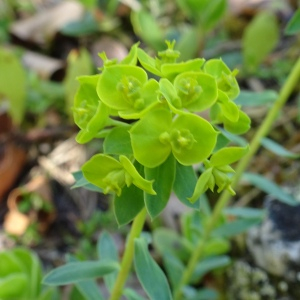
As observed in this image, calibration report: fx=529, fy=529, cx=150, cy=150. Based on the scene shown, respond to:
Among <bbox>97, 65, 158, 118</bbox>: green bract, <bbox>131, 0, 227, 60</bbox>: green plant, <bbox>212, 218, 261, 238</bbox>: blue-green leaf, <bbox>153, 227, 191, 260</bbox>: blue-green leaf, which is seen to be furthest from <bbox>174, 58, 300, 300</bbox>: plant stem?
Result: <bbox>131, 0, 227, 60</bbox>: green plant

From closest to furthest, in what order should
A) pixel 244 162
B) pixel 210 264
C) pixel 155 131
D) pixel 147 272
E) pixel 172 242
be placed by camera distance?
pixel 155 131 < pixel 147 272 < pixel 244 162 < pixel 210 264 < pixel 172 242

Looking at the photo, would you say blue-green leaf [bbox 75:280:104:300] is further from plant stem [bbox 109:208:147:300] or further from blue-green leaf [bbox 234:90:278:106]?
blue-green leaf [bbox 234:90:278:106]

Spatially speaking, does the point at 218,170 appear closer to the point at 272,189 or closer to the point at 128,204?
the point at 128,204

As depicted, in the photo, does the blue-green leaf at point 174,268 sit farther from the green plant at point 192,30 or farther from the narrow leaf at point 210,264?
the green plant at point 192,30

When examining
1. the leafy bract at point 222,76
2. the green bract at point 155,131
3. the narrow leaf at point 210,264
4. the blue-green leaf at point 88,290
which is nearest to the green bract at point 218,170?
the green bract at point 155,131

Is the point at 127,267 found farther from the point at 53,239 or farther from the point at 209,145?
the point at 53,239

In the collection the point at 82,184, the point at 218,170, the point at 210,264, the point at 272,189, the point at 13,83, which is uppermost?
the point at 218,170

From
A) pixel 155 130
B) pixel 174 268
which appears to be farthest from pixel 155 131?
pixel 174 268

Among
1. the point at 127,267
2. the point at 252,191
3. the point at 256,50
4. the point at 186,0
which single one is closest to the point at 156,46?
the point at 186,0
